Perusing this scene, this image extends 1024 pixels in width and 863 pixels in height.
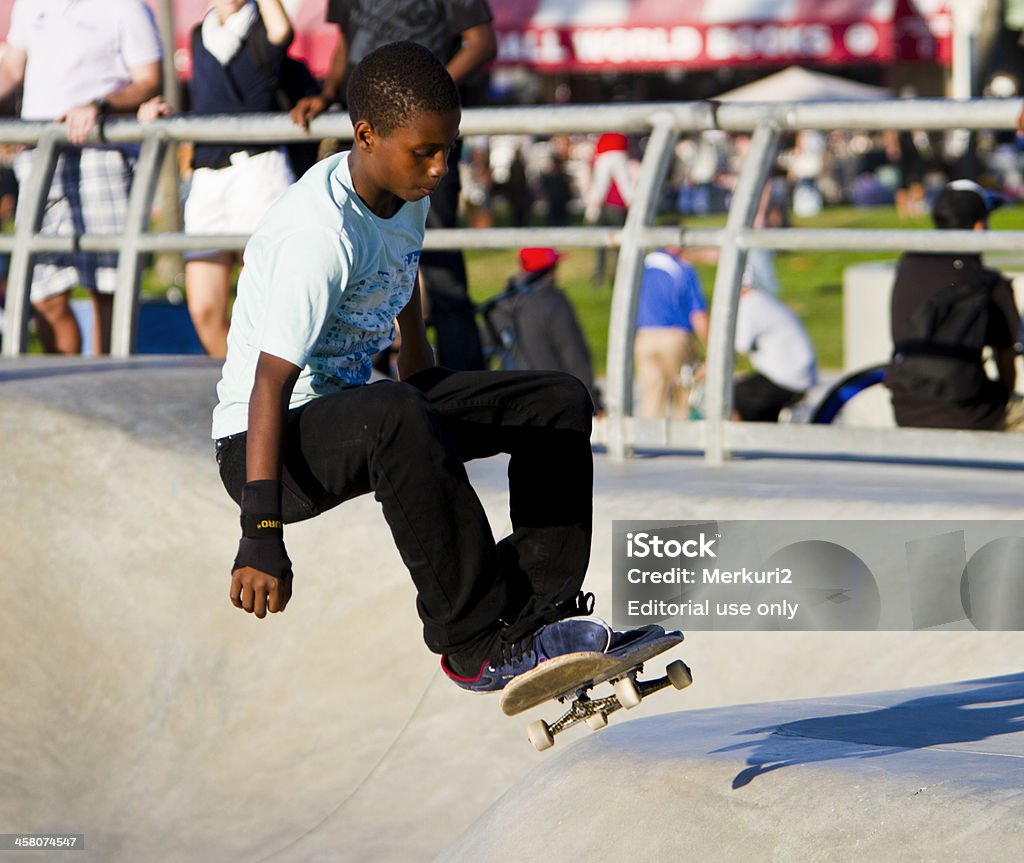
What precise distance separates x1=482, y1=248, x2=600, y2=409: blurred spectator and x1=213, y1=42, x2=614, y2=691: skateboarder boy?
470 centimetres

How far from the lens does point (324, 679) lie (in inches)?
222

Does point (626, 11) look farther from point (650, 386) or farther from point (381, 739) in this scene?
point (381, 739)

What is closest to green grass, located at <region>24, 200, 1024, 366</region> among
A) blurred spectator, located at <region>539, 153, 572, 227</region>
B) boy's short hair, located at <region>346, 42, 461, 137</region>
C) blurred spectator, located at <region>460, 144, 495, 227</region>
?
blurred spectator, located at <region>539, 153, 572, 227</region>

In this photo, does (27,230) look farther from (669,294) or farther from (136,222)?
(669,294)

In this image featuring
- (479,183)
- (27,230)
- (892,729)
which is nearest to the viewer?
(892,729)

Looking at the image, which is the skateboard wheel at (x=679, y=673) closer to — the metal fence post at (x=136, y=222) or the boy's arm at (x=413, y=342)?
the boy's arm at (x=413, y=342)

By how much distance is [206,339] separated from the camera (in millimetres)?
7418

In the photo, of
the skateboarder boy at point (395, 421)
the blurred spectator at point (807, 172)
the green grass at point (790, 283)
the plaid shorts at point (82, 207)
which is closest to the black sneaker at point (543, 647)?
the skateboarder boy at point (395, 421)

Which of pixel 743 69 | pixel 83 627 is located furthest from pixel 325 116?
pixel 743 69

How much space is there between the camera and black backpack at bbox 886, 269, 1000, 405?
6.55 m

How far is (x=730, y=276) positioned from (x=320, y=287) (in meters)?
2.86

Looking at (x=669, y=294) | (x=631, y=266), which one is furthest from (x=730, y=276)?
(x=669, y=294)

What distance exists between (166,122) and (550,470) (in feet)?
12.9

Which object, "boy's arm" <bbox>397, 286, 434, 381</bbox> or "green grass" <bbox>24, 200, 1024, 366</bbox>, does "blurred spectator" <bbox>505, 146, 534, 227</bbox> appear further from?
"boy's arm" <bbox>397, 286, 434, 381</bbox>
